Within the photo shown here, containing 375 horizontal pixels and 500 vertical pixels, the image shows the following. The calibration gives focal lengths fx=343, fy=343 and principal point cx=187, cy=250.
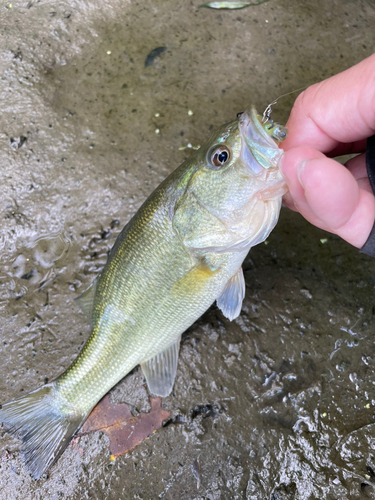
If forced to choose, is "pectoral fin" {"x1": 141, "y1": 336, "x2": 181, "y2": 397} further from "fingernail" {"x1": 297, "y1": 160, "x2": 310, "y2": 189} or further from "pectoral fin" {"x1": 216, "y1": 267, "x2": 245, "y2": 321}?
"fingernail" {"x1": 297, "y1": 160, "x2": 310, "y2": 189}

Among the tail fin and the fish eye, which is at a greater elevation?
the fish eye

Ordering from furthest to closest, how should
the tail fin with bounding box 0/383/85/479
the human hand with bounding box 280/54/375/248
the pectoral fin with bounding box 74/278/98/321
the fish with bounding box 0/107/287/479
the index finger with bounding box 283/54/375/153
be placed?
1. the pectoral fin with bounding box 74/278/98/321
2. the tail fin with bounding box 0/383/85/479
3. the fish with bounding box 0/107/287/479
4. the index finger with bounding box 283/54/375/153
5. the human hand with bounding box 280/54/375/248

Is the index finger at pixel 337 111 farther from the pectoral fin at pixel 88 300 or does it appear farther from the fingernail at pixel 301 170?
the pectoral fin at pixel 88 300

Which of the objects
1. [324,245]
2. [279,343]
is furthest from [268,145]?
[279,343]

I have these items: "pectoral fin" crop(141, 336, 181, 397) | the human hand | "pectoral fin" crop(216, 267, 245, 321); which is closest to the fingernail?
the human hand

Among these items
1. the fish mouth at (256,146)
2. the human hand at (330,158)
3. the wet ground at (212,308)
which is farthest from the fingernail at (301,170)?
the wet ground at (212,308)
